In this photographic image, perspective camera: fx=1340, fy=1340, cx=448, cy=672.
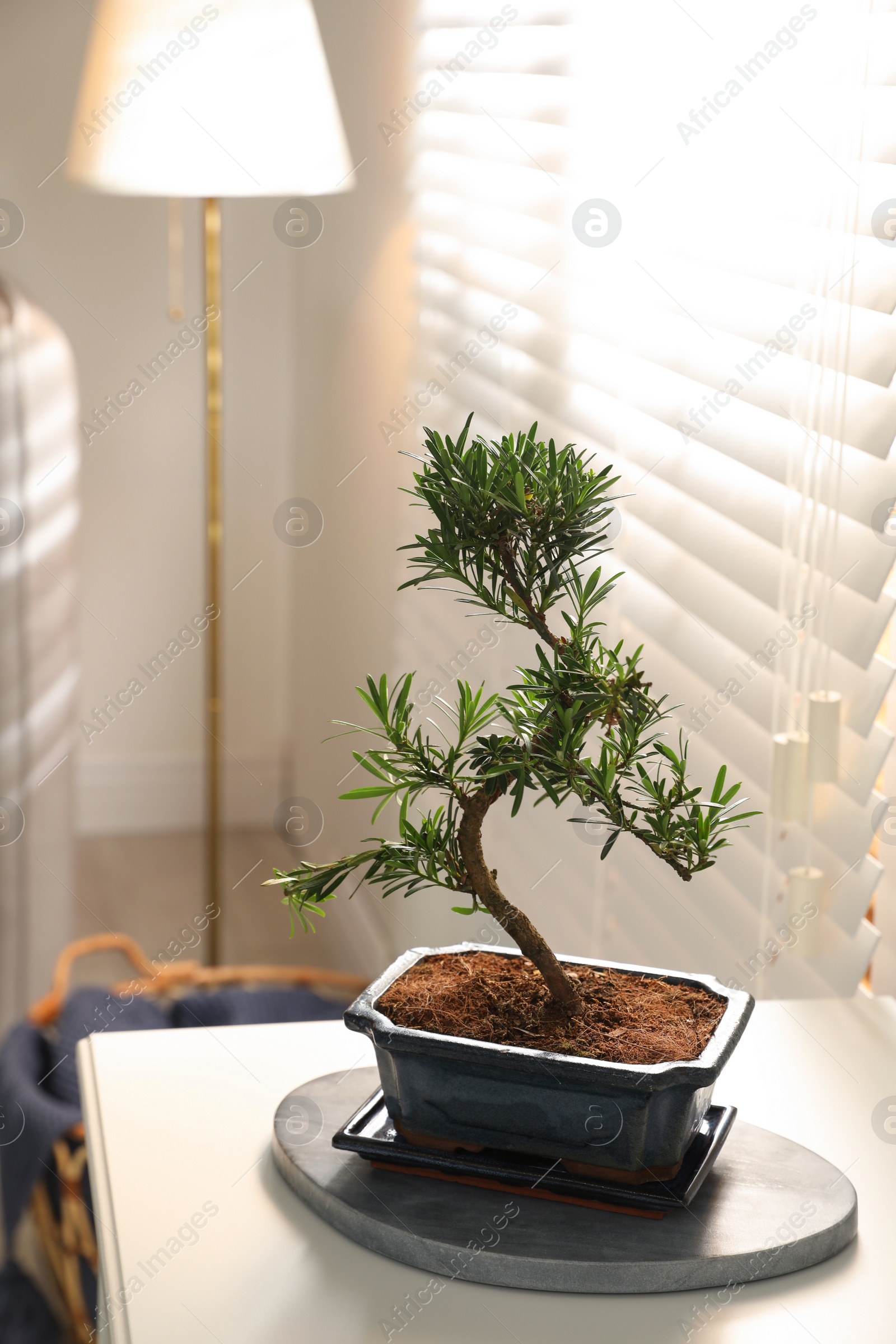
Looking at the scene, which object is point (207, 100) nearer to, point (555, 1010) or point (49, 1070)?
point (49, 1070)

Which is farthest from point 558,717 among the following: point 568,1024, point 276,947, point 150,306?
point 150,306

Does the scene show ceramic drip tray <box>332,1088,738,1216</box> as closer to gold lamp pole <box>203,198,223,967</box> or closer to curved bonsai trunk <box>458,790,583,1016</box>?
curved bonsai trunk <box>458,790,583,1016</box>

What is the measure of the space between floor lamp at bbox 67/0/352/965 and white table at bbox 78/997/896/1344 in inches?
54.0

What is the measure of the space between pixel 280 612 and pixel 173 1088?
8.53 ft

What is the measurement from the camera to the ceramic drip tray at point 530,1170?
69cm

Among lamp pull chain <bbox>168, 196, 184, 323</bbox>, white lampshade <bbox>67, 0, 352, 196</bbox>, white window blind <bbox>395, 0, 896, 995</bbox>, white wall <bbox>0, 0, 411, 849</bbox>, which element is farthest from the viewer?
lamp pull chain <bbox>168, 196, 184, 323</bbox>

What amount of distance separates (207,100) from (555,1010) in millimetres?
1546

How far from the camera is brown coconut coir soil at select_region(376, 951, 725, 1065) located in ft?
2.30

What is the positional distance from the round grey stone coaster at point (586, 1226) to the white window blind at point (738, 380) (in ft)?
1.29

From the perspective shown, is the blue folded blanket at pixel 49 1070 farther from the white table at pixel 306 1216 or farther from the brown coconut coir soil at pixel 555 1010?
the brown coconut coir soil at pixel 555 1010

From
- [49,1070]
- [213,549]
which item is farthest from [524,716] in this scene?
[213,549]

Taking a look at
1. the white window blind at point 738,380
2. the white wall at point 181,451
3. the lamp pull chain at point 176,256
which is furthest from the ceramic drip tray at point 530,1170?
the lamp pull chain at point 176,256

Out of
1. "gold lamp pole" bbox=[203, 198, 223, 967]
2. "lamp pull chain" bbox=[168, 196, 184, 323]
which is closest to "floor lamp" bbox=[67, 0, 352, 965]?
"gold lamp pole" bbox=[203, 198, 223, 967]

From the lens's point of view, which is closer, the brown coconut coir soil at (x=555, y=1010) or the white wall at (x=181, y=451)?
the brown coconut coir soil at (x=555, y=1010)
